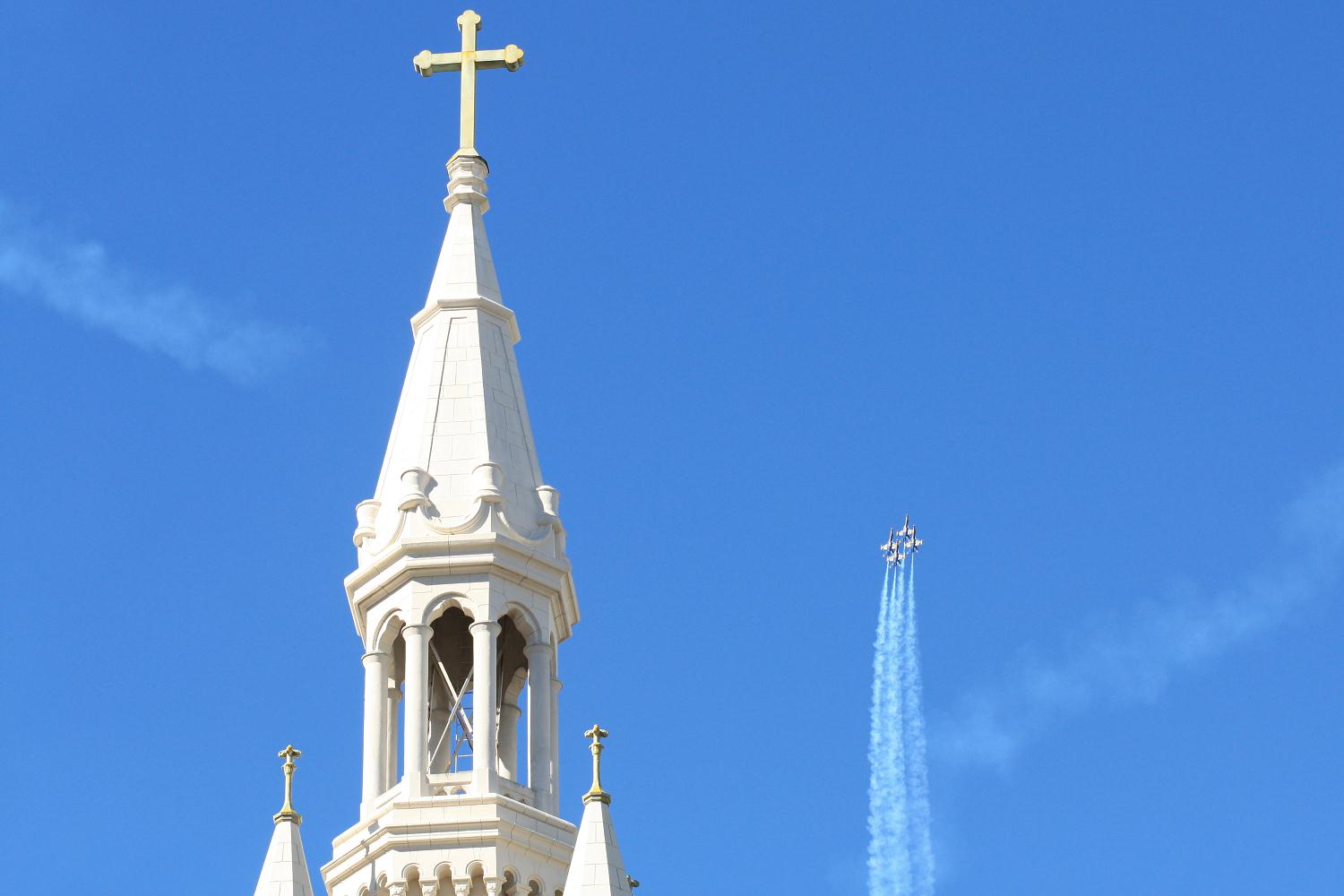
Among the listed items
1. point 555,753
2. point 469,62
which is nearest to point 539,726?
point 555,753

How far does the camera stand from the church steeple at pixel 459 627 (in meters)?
68.9

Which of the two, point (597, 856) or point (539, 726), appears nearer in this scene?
point (597, 856)

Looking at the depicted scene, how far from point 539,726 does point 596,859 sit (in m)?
5.79

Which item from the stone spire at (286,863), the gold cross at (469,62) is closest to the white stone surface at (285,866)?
the stone spire at (286,863)

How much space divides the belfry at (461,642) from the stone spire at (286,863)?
35mm

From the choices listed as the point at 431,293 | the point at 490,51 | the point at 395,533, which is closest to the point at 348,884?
the point at 395,533

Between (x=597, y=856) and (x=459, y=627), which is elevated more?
(x=459, y=627)

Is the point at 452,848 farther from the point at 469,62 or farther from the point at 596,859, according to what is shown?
the point at 469,62

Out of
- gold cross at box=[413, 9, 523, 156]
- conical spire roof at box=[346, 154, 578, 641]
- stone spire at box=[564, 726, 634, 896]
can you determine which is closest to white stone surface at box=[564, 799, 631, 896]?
stone spire at box=[564, 726, 634, 896]

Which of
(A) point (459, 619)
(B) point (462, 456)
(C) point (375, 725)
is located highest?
(B) point (462, 456)

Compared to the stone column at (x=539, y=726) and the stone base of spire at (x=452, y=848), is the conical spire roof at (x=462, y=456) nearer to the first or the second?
the stone column at (x=539, y=726)

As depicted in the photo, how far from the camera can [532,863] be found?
227 feet

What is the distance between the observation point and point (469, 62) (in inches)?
3184

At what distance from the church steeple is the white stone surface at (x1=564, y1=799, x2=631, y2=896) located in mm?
2531
